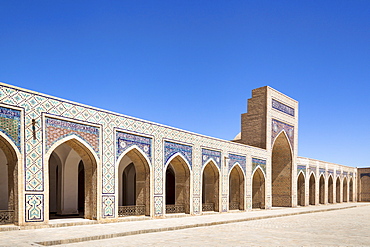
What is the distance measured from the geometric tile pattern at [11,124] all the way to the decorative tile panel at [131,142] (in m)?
3.21

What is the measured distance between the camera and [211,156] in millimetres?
15461

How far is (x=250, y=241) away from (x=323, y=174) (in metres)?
21.3

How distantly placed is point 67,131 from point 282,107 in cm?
1393

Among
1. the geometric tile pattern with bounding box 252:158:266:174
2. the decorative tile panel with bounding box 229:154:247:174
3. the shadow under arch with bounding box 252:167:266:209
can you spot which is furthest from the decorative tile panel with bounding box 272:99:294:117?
the decorative tile panel with bounding box 229:154:247:174

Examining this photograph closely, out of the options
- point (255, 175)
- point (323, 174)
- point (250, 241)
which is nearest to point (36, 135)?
point (250, 241)

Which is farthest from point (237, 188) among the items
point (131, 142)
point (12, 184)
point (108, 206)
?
point (12, 184)

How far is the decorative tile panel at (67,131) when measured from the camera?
9.51 metres

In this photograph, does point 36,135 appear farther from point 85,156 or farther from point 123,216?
point 123,216

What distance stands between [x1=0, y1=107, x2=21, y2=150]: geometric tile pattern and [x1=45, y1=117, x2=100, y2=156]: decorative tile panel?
30.5 inches

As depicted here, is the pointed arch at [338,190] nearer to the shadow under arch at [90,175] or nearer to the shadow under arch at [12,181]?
the shadow under arch at [90,175]

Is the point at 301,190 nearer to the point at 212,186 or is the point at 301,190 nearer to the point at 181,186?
the point at 212,186

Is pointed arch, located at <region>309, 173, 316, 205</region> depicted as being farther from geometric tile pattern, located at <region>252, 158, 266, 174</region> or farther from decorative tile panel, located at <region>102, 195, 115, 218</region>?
decorative tile panel, located at <region>102, 195, 115, 218</region>

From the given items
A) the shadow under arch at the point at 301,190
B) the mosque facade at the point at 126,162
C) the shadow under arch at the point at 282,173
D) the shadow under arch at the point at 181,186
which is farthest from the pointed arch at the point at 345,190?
the shadow under arch at the point at 181,186

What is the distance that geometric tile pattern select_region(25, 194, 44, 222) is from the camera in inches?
348
